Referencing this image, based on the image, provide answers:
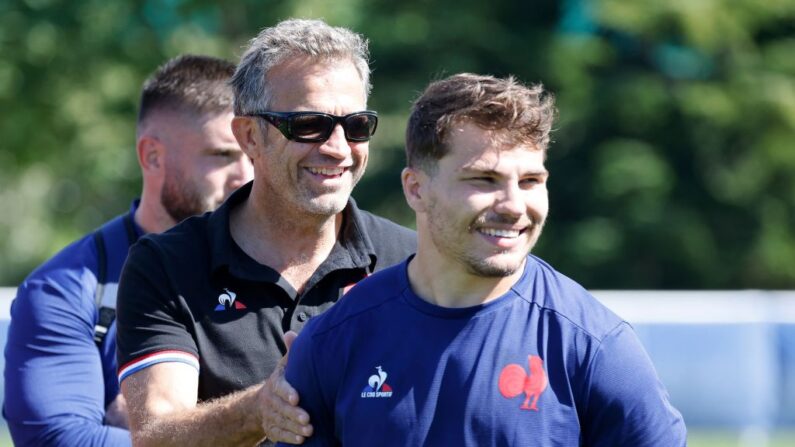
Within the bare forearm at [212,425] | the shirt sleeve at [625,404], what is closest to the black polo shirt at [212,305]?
the bare forearm at [212,425]

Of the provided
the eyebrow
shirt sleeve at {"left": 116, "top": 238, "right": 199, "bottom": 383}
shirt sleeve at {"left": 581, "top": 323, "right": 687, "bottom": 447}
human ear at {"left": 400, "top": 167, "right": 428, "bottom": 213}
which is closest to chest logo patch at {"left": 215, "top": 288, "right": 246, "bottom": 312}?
shirt sleeve at {"left": 116, "top": 238, "right": 199, "bottom": 383}

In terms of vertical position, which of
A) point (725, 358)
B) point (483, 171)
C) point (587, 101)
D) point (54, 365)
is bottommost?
point (725, 358)

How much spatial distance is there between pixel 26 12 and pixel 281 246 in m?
17.4

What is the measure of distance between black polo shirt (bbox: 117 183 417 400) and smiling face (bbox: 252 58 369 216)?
220 mm

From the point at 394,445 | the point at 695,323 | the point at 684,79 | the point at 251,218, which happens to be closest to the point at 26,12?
the point at 684,79

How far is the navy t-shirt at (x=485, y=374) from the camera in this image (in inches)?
132

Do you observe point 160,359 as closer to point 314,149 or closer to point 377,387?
point 314,149

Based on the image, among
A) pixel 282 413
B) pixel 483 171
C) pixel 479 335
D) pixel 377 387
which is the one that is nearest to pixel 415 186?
pixel 483 171

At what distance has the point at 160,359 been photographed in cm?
416

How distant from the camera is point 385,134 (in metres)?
21.4

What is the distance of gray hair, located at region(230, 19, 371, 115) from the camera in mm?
4457

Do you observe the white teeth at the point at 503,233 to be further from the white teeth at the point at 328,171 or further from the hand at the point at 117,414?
the hand at the point at 117,414

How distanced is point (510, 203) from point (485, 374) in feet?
1.45

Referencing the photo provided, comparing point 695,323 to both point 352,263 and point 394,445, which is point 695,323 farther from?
point 394,445
